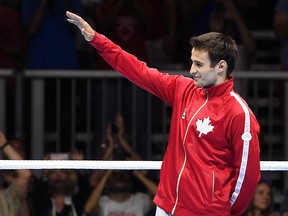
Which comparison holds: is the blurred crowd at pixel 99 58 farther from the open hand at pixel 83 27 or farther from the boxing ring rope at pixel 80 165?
the open hand at pixel 83 27

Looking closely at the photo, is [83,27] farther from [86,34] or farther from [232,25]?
[232,25]

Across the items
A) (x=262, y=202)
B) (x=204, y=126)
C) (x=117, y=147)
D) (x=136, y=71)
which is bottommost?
(x=262, y=202)

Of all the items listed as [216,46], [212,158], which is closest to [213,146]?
[212,158]

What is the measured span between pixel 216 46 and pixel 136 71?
0.54 meters

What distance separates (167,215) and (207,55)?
0.92 m

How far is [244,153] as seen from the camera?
6367 millimetres

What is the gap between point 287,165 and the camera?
7422 mm

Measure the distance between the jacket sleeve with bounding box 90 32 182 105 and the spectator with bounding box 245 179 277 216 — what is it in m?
2.43

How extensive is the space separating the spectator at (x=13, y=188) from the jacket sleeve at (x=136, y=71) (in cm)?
237

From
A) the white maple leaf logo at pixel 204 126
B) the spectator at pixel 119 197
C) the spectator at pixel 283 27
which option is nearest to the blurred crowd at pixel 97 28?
the spectator at pixel 283 27

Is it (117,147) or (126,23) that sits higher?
(126,23)

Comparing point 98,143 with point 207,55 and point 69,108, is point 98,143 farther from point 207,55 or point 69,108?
point 207,55

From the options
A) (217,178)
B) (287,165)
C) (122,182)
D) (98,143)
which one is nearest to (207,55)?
(217,178)

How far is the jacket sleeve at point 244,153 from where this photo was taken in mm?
6359
